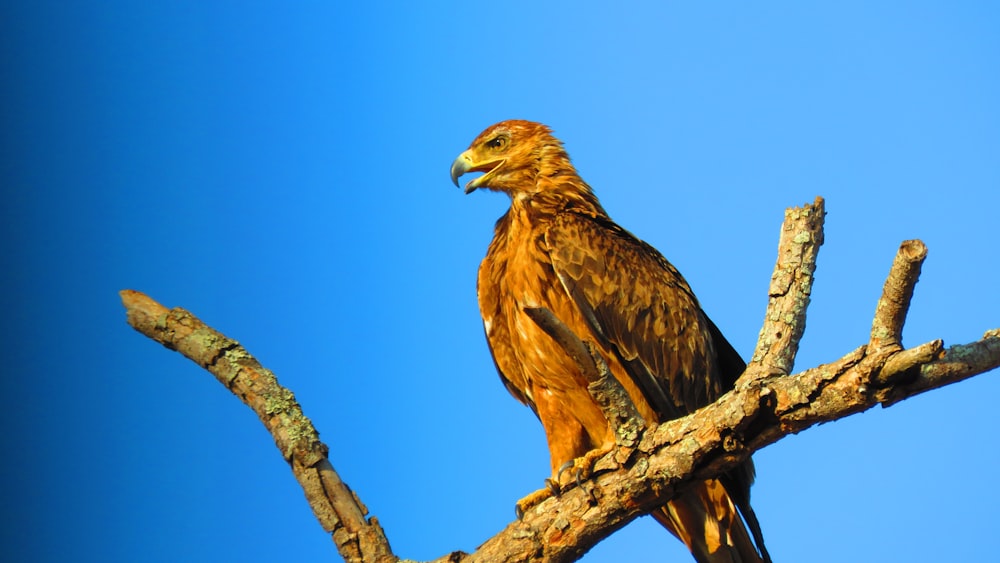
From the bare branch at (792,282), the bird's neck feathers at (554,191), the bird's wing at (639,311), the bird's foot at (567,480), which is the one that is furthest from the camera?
the bird's neck feathers at (554,191)

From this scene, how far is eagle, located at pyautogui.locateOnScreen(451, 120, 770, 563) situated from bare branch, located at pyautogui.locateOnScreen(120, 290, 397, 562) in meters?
1.09

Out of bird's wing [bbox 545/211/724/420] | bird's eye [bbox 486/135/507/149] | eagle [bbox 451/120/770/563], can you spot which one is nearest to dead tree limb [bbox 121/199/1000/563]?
eagle [bbox 451/120/770/563]

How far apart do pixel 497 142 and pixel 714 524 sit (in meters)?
2.38

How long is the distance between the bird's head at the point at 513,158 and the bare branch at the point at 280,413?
198 centimetres

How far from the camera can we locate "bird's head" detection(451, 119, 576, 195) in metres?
5.34

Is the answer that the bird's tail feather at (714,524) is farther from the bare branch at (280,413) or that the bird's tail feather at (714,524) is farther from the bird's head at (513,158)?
the bird's head at (513,158)

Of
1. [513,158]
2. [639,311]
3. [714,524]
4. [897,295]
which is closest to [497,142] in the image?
[513,158]

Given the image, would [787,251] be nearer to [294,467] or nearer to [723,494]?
[723,494]

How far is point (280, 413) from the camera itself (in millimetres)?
3697

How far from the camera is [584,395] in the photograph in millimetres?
4512

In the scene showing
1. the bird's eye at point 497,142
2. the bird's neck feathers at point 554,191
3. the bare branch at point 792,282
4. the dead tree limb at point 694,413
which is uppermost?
the bird's eye at point 497,142

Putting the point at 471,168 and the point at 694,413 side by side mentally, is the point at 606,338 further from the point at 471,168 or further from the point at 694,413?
the point at 471,168

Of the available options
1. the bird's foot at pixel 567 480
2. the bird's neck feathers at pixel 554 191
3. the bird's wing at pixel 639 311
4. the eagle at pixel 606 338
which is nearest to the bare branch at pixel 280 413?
the bird's foot at pixel 567 480

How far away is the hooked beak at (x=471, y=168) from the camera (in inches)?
210
